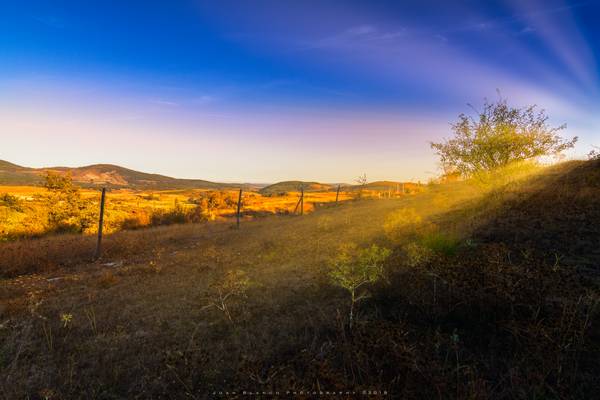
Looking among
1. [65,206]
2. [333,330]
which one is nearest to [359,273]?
[333,330]

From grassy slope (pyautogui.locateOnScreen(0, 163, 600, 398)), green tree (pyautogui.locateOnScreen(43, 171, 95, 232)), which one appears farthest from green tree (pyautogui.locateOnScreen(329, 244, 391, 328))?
green tree (pyautogui.locateOnScreen(43, 171, 95, 232))

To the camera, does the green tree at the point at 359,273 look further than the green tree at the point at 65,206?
No

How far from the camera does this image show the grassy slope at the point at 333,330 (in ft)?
8.84

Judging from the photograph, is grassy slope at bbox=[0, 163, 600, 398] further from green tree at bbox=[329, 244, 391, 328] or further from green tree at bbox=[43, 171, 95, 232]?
green tree at bbox=[43, 171, 95, 232]

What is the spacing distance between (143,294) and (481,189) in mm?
14725

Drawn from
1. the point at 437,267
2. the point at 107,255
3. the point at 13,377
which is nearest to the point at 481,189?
Answer: the point at 437,267

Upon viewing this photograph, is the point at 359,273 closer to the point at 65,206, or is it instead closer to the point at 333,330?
the point at 333,330

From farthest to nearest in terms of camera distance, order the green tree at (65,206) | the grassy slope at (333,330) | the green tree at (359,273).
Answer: the green tree at (65,206), the green tree at (359,273), the grassy slope at (333,330)

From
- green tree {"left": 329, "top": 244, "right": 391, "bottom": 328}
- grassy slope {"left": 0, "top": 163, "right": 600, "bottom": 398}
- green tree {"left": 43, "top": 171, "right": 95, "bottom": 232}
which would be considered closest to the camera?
grassy slope {"left": 0, "top": 163, "right": 600, "bottom": 398}

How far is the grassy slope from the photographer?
2.70m

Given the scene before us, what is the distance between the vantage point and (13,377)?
143 inches

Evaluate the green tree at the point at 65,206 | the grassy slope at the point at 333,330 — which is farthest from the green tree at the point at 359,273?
the green tree at the point at 65,206

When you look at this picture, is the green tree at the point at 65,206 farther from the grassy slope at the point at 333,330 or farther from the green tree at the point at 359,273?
the green tree at the point at 359,273

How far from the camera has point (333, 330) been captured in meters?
4.21
